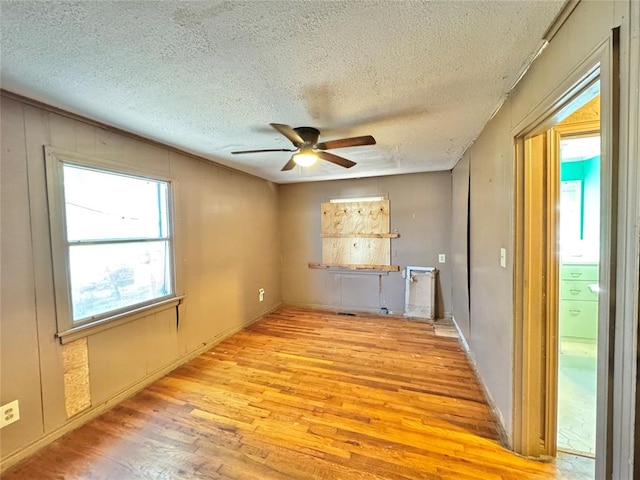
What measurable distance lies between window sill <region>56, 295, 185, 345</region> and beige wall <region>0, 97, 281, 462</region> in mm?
49

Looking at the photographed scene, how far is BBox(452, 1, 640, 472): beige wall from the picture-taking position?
0.75 m

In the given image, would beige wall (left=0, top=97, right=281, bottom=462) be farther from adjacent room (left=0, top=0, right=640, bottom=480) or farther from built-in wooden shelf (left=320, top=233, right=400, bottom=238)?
built-in wooden shelf (left=320, top=233, right=400, bottom=238)

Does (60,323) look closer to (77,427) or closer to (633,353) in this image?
(77,427)

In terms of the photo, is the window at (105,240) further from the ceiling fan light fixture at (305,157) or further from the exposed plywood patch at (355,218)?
the exposed plywood patch at (355,218)

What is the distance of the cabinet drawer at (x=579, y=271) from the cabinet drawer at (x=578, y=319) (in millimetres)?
296

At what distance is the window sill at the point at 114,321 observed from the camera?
6.32 ft

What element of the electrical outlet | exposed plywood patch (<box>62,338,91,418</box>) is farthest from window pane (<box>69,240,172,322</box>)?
the electrical outlet

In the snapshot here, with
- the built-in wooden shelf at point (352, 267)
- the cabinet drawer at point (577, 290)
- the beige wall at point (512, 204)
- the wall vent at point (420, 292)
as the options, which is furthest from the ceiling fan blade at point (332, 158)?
the cabinet drawer at point (577, 290)

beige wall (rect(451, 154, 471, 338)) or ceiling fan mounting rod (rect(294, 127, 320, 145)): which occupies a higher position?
ceiling fan mounting rod (rect(294, 127, 320, 145))

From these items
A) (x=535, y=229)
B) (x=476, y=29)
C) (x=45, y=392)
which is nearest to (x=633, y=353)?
(x=535, y=229)

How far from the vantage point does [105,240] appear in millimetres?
2188

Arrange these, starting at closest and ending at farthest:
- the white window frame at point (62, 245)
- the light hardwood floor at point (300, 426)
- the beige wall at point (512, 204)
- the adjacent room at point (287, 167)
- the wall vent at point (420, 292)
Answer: the beige wall at point (512, 204) → the adjacent room at point (287, 167) → the light hardwood floor at point (300, 426) → the white window frame at point (62, 245) → the wall vent at point (420, 292)

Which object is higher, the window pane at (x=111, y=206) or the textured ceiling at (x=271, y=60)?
the textured ceiling at (x=271, y=60)

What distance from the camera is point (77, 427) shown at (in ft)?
6.40
